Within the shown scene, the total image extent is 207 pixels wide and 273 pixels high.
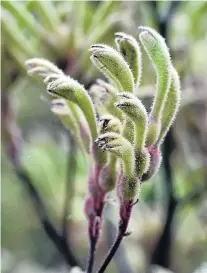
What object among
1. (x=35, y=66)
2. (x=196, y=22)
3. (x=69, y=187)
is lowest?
(x=69, y=187)

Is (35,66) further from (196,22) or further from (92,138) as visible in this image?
(196,22)

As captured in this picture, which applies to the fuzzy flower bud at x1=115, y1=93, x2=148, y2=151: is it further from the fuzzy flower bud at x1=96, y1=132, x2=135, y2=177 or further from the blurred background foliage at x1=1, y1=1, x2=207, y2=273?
the blurred background foliage at x1=1, y1=1, x2=207, y2=273

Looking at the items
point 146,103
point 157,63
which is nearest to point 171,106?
point 157,63

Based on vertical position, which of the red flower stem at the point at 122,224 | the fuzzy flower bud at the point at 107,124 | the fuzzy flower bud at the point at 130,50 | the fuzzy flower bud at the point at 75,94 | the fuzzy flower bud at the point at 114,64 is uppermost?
the fuzzy flower bud at the point at 130,50

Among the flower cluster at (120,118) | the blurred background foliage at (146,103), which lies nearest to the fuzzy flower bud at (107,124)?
the flower cluster at (120,118)

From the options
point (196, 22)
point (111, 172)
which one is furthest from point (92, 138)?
point (196, 22)

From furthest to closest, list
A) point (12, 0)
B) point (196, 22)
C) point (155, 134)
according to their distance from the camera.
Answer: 1. point (196, 22)
2. point (12, 0)
3. point (155, 134)

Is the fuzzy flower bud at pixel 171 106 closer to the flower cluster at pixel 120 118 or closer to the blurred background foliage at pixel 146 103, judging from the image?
the flower cluster at pixel 120 118
